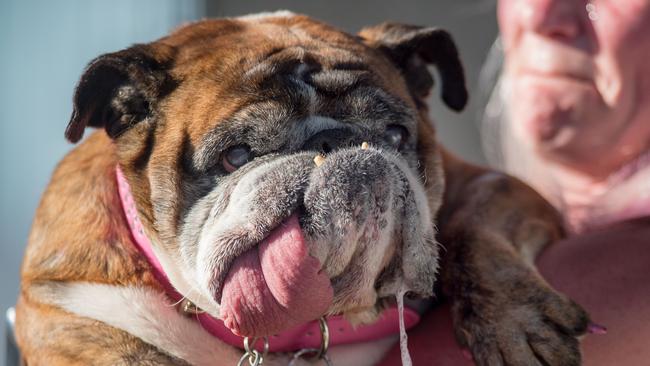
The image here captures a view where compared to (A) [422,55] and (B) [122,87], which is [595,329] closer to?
(A) [422,55]

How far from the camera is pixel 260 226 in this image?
93cm

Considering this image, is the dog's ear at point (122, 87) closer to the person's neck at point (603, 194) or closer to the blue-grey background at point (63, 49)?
the person's neck at point (603, 194)

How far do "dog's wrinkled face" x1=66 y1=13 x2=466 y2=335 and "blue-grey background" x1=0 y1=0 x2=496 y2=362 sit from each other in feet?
5.00

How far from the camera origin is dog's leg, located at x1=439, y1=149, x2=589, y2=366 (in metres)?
1.09

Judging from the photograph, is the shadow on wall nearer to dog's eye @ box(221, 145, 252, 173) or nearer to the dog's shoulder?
the dog's shoulder

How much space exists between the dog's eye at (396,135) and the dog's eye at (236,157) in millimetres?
203

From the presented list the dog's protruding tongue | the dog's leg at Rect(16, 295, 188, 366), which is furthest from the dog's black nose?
the dog's leg at Rect(16, 295, 188, 366)

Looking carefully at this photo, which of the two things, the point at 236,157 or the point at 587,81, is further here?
the point at 587,81

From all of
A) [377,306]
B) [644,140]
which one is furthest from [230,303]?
[644,140]

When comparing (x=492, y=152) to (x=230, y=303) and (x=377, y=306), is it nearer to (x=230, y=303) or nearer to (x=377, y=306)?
(x=377, y=306)

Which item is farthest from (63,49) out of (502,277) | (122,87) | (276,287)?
(276,287)

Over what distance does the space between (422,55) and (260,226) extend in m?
0.61

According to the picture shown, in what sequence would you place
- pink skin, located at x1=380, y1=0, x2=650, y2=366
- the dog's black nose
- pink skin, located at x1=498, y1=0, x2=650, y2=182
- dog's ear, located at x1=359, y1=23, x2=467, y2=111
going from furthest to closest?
pink skin, located at x1=498, y1=0, x2=650, y2=182
dog's ear, located at x1=359, y1=23, x2=467, y2=111
pink skin, located at x1=380, y1=0, x2=650, y2=366
the dog's black nose

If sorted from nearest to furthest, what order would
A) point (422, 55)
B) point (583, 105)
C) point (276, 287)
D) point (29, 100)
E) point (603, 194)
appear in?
point (276, 287) → point (422, 55) → point (583, 105) → point (603, 194) → point (29, 100)
